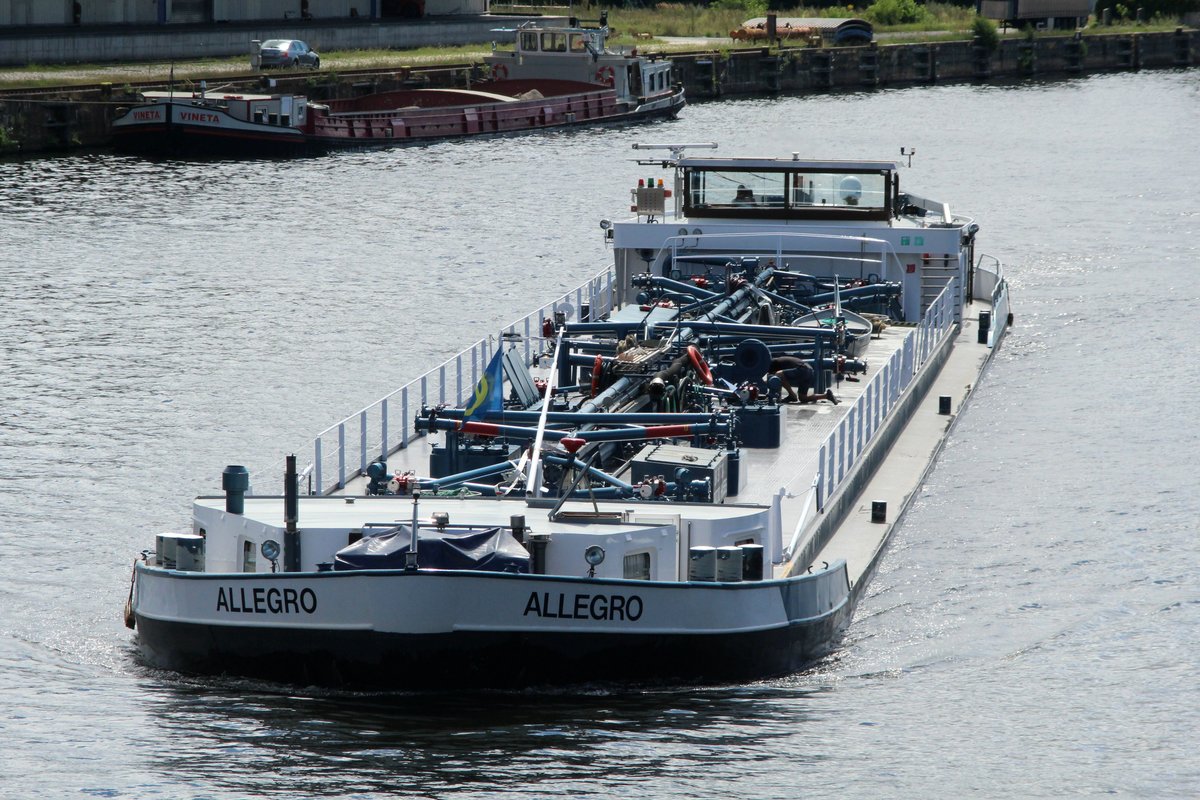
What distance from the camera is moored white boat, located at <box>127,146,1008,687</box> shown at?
1861 centimetres

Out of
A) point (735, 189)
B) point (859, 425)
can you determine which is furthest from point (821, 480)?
point (735, 189)

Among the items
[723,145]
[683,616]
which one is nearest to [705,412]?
[683,616]

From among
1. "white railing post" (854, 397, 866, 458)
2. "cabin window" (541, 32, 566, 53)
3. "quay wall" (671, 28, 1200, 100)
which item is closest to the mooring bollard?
"white railing post" (854, 397, 866, 458)

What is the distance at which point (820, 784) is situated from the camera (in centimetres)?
1809

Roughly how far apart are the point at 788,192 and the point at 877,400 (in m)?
8.20

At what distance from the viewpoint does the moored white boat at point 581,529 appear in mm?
18609

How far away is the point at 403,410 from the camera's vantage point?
82.6 ft

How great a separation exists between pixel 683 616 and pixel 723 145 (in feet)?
193

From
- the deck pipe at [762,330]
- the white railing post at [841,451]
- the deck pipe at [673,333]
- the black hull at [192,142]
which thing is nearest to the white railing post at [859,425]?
the white railing post at [841,451]

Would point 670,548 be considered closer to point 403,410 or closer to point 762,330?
point 403,410

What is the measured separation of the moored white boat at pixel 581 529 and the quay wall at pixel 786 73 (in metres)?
42.1

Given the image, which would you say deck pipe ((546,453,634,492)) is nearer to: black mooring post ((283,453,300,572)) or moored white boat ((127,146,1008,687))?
Result: moored white boat ((127,146,1008,687))

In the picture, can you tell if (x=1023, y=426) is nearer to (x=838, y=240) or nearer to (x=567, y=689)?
(x=838, y=240)

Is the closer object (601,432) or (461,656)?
(461,656)
